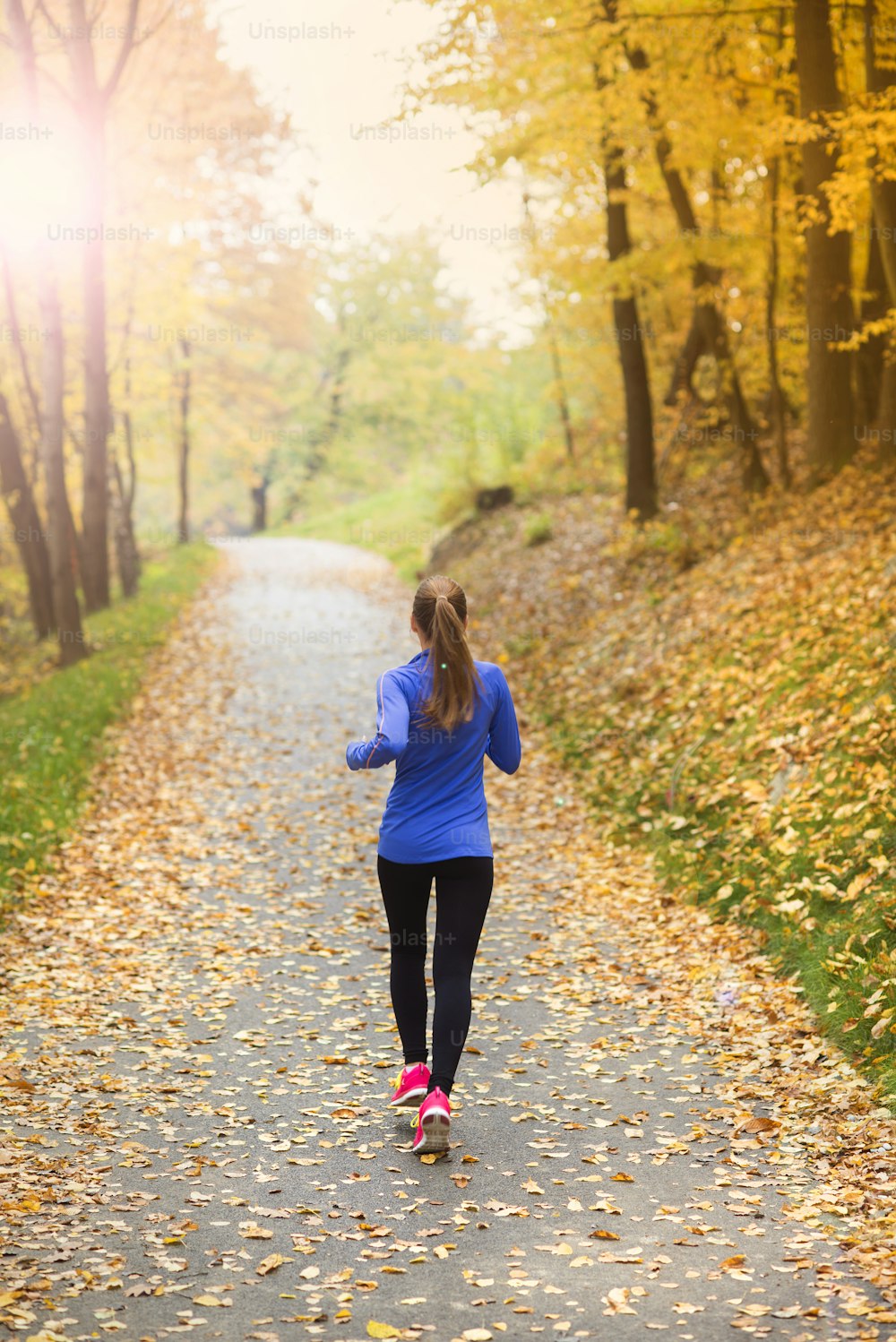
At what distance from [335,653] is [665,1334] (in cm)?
1424

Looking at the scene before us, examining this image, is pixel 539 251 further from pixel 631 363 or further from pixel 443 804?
pixel 443 804

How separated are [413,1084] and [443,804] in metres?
1.26

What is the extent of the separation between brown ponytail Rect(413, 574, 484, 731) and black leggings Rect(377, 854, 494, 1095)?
1.96 feet

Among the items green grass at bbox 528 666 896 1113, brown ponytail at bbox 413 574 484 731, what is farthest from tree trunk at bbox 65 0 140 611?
brown ponytail at bbox 413 574 484 731

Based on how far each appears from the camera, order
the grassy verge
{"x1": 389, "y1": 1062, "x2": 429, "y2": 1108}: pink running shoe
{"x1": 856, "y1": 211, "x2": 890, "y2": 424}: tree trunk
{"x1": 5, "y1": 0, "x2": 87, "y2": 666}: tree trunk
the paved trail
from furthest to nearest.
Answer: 1. {"x1": 5, "y1": 0, "x2": 87, "y2": 666}: tree trunk
2. {"x1": 856, "y1": 211, "x2": 890, "y2": 424}: tree trunk
3. the grassy verge
4. {"x1": 389, "y1": 1062, "x2": 429, "y2": 1108}: pink running shoe
5. the paved trail

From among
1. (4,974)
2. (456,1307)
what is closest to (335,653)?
(4,974)

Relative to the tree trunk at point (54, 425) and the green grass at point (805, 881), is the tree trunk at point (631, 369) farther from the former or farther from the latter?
the green grass at point (805, 881)

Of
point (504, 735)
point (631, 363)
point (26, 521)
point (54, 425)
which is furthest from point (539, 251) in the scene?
point (504, 735)

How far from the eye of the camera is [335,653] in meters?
17.5

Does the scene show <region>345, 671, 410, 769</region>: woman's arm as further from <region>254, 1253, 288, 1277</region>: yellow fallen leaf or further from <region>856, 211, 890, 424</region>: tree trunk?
<region>856, 211, 890, 424</region>: tree trunk

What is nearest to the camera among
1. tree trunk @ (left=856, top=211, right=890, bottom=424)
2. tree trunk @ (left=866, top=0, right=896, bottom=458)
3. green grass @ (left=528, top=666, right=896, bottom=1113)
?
green grass @ (left=528, top=666, right=896, bottom=1113)

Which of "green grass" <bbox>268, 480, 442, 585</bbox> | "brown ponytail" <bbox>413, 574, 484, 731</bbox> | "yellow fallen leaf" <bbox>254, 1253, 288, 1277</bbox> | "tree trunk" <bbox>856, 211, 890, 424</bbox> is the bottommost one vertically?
"yellow fallen leaf" <bbox>254, 1253, 288, 1277</bbox>

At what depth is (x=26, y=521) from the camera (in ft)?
61.8

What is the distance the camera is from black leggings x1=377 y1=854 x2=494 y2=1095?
4.90m
